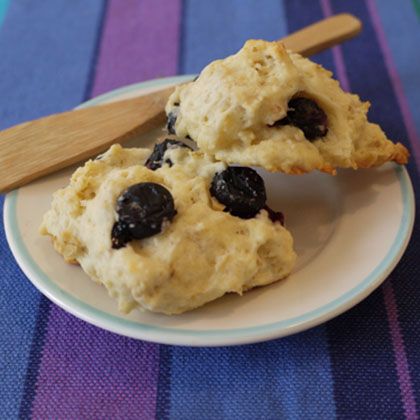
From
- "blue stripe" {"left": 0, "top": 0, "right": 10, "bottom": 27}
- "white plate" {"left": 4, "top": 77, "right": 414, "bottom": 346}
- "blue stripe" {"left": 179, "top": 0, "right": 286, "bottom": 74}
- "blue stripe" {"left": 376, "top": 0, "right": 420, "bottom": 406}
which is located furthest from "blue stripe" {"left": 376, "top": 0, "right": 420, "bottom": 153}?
"blue stripe" {"left": 0, "top": 0, "right": 10, "bottom": 27}

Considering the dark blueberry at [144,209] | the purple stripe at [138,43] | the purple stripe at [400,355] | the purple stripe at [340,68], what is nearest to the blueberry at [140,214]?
the dark blueberry at [144,209]

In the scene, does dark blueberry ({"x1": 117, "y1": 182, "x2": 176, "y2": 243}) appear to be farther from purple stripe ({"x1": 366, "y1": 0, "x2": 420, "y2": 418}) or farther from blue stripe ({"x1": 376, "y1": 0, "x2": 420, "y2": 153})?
blue stripe ({"x1": 376, "y1": 0, "x2": 420, "y2": 153})

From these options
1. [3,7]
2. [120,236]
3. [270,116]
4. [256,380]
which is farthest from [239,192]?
[3,7]

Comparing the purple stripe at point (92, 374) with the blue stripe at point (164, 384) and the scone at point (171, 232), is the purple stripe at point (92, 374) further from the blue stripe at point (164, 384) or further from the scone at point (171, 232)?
the scone at point (171, 232)

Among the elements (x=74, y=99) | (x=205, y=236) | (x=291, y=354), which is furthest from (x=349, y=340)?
(x=74, y=99)

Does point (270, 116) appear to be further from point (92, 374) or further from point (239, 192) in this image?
point (92, 374)

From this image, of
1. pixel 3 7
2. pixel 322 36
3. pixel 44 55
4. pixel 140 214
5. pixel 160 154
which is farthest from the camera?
pixel 3 7

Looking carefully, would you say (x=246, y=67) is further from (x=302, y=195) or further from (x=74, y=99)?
(x=74, y=99)
